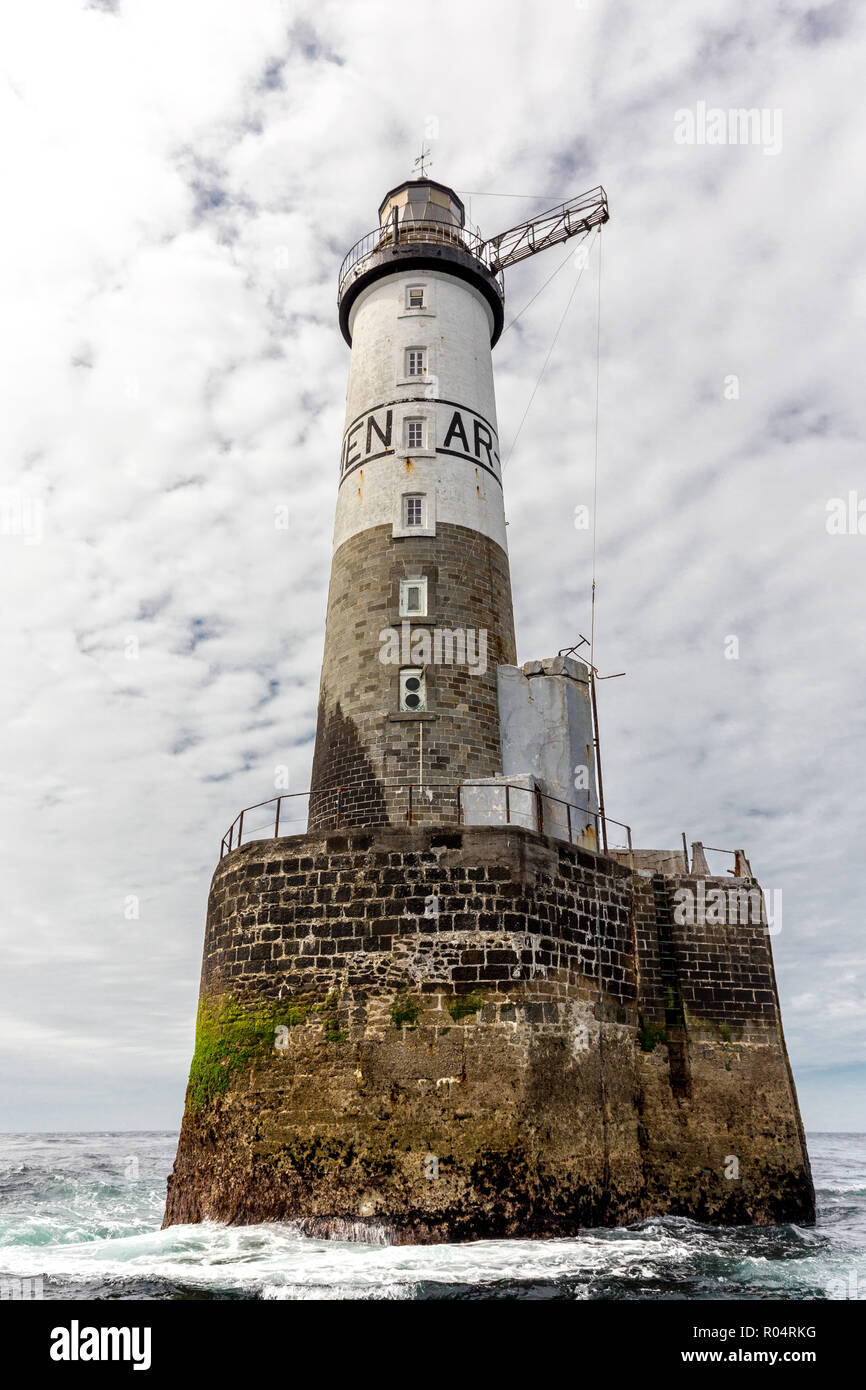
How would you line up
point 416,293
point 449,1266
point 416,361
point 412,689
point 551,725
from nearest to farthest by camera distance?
point 449,1266
point 551,725
point 412,689
point 416,361
point 416,293

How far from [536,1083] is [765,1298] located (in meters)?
3.87

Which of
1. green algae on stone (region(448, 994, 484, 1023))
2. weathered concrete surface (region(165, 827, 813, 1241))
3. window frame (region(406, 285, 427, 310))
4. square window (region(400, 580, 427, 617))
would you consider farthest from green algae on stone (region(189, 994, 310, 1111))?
window frame (region(406, 285, 427, 310))

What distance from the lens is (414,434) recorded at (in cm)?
2236

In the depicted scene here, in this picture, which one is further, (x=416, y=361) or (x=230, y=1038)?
(x=416, y=361)

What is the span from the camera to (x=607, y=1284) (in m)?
11.0

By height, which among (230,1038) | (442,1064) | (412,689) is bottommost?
(442,1064)

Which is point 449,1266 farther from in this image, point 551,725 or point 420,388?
point 420,388

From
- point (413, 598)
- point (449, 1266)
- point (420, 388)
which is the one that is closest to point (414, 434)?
point (420, 388)

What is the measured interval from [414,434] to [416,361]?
7.20 feet

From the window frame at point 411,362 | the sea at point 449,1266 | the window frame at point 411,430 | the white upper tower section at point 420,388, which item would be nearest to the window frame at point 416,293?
the white upper tower section at point 420,388

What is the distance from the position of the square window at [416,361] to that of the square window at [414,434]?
1.42 meters

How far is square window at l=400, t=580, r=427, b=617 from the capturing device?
20.8 m

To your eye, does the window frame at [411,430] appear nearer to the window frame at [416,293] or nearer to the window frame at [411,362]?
the window frame at [411,362]

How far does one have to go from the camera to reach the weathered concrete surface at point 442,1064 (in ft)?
43.0
